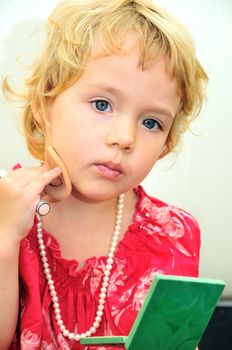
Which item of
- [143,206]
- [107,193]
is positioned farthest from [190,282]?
[143,206]

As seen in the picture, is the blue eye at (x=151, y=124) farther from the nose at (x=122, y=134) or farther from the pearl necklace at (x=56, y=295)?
the pearl necklace at (x=56, y=295)

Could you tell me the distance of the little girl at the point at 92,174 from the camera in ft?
2.21

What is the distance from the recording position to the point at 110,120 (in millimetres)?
670

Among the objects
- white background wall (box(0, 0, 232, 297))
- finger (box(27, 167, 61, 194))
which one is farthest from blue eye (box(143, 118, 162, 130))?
white background wall (box(0, 0, 232, 297))

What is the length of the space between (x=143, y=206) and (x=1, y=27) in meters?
0.37

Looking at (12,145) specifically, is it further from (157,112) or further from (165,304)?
(165,304)

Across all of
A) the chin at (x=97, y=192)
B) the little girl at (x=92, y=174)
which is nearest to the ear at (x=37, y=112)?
the little girl at (x=92, y=174)

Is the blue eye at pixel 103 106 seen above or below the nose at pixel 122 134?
above

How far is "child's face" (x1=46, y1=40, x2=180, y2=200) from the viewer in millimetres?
664

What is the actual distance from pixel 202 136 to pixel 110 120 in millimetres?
365

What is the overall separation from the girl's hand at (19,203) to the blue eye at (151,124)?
12cm

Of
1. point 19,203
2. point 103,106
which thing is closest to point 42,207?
point 19,203

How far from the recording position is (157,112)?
2.28 ft

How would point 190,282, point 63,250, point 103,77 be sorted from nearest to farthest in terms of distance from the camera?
point 190,282, point 103,77, point 63,250
